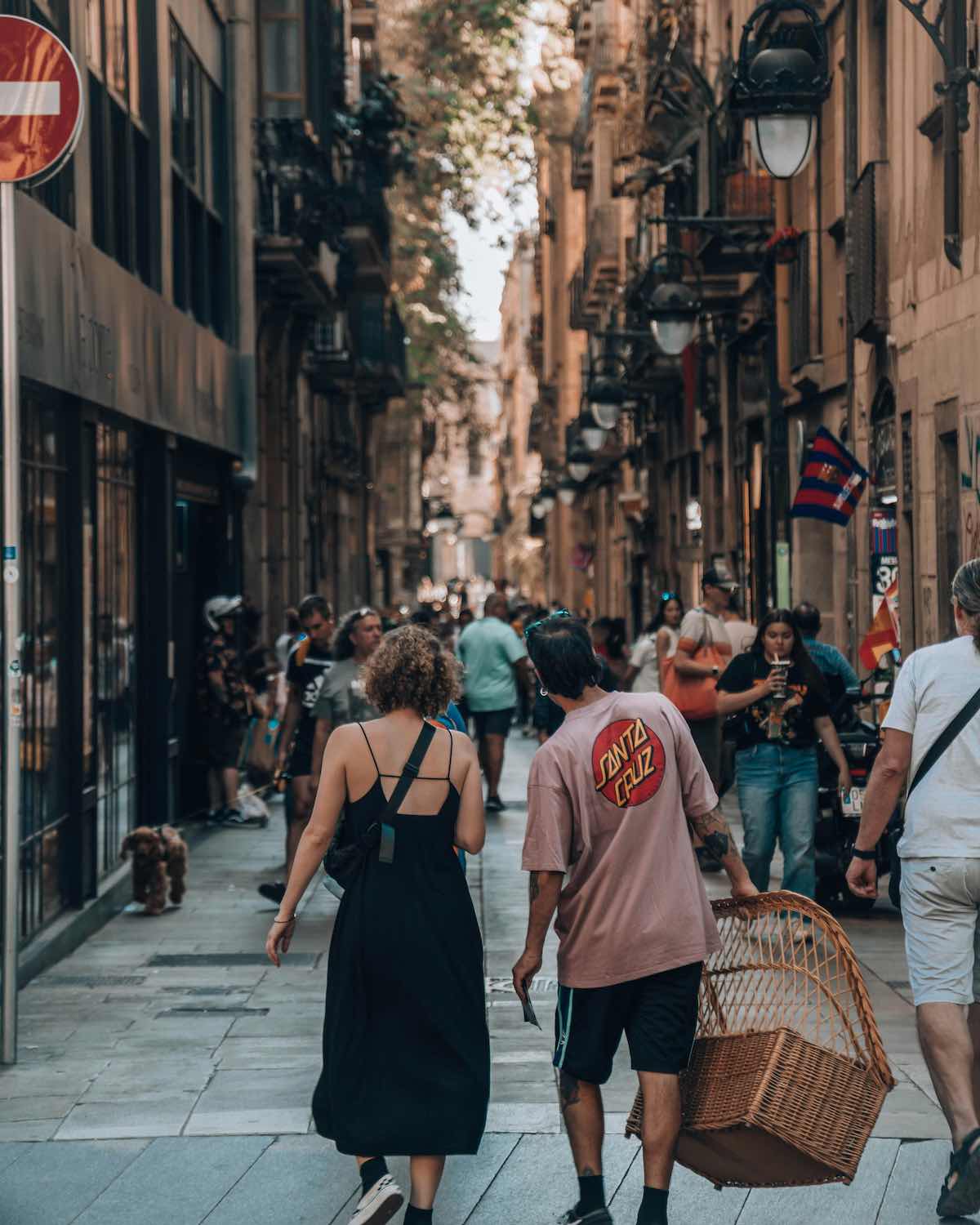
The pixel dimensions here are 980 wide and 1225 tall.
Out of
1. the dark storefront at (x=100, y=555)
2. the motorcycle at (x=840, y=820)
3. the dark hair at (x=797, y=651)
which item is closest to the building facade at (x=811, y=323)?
the motorcycle at (x=840, y=820)

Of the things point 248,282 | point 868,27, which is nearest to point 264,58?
point 248,282

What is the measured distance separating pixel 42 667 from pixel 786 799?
3.82 meters

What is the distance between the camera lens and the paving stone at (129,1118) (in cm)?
754

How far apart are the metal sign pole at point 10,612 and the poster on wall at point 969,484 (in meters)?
6.65

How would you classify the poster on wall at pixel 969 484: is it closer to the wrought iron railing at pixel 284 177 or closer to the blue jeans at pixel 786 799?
the blue jeans at pixel 786 799

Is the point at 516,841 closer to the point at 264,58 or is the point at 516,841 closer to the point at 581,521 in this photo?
the point at 264,58

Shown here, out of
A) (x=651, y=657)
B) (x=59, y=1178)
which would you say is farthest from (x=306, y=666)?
(x=59, y=1178)

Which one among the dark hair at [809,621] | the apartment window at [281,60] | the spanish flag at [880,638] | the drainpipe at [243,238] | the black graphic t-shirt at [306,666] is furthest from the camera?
the apartment window at [281,60]

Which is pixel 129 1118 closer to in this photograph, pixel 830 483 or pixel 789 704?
pixel 789 704

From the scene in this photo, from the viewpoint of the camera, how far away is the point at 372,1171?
6.21 m

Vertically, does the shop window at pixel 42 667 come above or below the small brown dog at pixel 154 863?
above

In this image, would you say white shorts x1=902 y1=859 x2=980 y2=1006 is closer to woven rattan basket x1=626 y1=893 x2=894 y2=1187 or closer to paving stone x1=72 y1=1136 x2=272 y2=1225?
woven rattan basket x1=626 y1=893 x2=894 y2=1187

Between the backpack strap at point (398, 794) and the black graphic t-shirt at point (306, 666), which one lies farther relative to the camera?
the black graphic t-shirt at point (306, 666)

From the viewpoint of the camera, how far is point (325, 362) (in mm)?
33344
